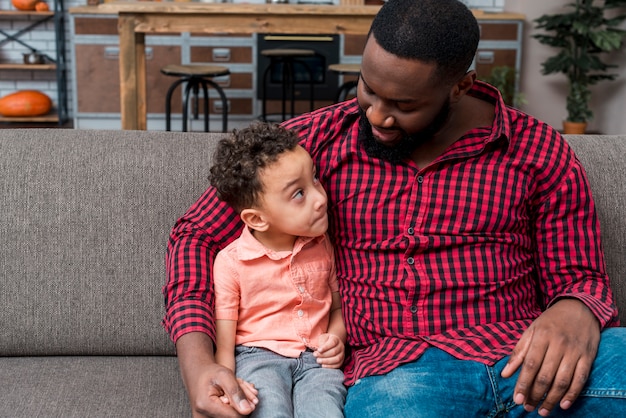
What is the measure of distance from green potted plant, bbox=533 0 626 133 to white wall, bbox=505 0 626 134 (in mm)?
110

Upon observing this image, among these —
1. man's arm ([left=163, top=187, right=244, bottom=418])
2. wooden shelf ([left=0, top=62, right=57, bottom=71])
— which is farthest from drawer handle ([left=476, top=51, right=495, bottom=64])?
man's arm ([left=163, top=187, right=244, bottom=418])

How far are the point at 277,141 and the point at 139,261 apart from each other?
0.46m

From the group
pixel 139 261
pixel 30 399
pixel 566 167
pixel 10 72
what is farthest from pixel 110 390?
pixel 10 72

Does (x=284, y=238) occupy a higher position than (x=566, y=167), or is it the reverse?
(x=566, y=167)

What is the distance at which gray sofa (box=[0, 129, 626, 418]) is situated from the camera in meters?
1.56

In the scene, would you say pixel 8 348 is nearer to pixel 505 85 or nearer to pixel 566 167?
pixel 566 167

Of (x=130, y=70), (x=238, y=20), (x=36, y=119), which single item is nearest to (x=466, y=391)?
(x=238, y=20)

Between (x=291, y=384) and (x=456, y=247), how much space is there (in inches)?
15.2

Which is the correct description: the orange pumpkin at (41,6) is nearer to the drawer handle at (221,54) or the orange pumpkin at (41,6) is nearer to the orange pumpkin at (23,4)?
the orange pumpkin at (23,4)

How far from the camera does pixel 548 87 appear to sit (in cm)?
599

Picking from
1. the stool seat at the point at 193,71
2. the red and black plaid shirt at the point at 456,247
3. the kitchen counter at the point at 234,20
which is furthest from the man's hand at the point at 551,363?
the stool seat at the point at 193,71

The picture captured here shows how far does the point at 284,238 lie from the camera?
1400 millimetres

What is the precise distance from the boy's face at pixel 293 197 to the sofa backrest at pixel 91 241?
339mm

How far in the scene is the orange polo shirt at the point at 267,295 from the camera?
1372mm
